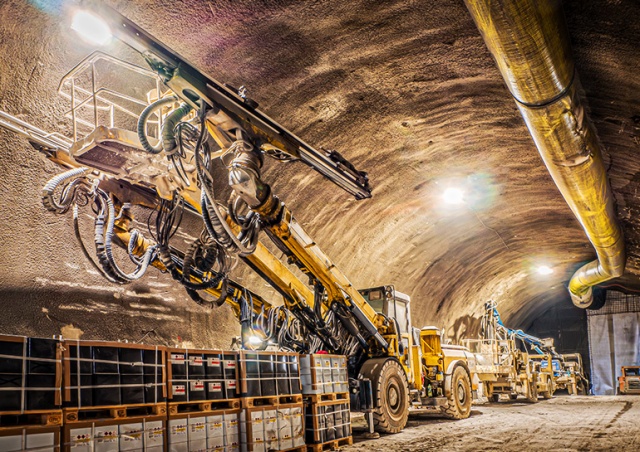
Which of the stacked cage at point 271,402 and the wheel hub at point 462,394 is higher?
the stacked cage at point 271,402

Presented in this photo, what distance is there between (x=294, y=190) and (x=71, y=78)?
15.0 ft

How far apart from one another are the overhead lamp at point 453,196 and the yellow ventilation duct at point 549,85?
290 cm

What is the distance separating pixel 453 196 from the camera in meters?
13.1

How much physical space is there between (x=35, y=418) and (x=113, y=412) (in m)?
0.74

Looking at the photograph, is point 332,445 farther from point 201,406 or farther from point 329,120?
point 329,120

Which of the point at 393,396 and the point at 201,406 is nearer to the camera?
the point at 201,406

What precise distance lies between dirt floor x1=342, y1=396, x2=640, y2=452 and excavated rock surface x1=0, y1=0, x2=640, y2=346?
3462 millimetres

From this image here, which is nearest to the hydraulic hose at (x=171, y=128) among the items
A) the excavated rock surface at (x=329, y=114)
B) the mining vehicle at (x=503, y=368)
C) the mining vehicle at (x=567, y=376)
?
the excavated rock surface at (x=329, y=114)

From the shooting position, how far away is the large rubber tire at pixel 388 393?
9.41m

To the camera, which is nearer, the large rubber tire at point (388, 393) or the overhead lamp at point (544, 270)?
the large rubber tire at point (388, 393)

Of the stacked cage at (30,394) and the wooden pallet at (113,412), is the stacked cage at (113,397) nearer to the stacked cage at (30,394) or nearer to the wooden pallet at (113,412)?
the wooden pallet at (113,412)

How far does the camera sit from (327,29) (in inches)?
278

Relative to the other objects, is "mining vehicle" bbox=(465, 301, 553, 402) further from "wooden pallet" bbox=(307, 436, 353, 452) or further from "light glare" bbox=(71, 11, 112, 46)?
"light glare" bbox=(71, 11, 112, 46)

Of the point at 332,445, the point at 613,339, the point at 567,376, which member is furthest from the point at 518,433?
the point at 613,339
